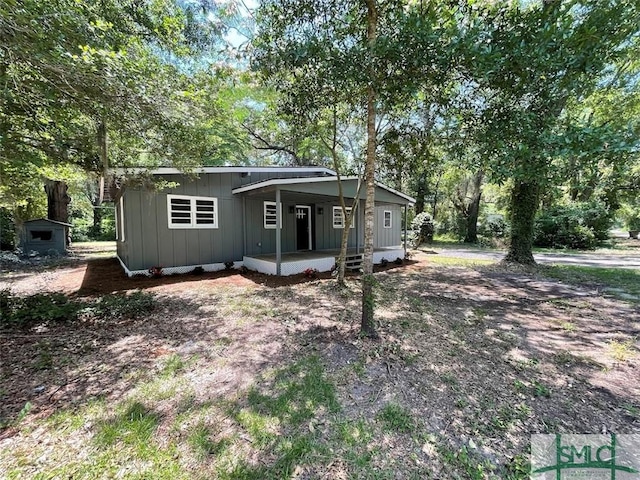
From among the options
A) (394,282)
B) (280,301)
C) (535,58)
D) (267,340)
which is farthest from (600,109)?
(267,340)

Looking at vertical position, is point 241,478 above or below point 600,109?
below

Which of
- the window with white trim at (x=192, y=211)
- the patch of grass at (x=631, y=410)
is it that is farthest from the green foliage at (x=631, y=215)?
the window with white trim at (x=192, y=211)

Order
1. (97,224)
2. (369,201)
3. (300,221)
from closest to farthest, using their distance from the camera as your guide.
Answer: (369,201)
(300,221)
(97,224)

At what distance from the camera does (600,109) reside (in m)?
9.89

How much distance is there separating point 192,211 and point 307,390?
7.09 m

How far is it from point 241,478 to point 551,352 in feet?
12.3

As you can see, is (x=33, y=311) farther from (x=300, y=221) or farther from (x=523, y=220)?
(x=523, y=220)

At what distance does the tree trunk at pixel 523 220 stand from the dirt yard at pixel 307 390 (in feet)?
14.8

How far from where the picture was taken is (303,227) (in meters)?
11.2

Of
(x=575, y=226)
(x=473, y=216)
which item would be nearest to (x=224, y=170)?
(x=473, y=216)

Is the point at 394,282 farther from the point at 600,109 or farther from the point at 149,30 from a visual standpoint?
the point at 600,109

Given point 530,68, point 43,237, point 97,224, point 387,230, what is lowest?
point 43,237

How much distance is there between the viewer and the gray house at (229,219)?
7652mm

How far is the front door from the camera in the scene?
11.0 meters
